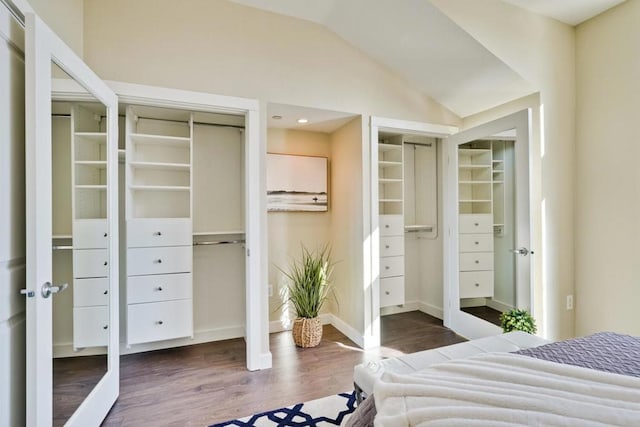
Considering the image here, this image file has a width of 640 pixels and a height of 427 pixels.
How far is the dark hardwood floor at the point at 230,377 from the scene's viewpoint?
2.01 metres

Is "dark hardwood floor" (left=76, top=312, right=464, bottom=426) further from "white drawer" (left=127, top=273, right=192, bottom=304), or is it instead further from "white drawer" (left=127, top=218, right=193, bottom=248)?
"white drawer" (left=127, top=218, right=193, bottom=248)

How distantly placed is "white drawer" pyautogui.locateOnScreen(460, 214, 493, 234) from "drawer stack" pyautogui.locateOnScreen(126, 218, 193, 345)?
8.43 ft

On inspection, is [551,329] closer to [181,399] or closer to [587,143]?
[587,143]

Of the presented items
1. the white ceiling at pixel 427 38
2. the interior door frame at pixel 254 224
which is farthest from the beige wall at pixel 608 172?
the interior door frame at pixel 254 224

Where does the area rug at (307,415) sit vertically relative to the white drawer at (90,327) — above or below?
below

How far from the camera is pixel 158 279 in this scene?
270cm

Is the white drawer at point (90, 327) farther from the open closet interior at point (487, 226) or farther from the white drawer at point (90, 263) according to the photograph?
the open closet interior at point (487, 226)

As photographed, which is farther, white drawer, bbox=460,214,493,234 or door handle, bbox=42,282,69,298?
white drawer, bbox=460,214,493,234

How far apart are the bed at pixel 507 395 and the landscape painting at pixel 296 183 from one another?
249cm

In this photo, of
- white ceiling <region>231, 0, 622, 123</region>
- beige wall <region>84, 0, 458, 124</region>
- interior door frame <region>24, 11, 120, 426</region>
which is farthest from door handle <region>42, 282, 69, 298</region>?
white ceiling <region>231, 0, 622, 123</region>

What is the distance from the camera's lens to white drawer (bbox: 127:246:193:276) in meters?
2.62

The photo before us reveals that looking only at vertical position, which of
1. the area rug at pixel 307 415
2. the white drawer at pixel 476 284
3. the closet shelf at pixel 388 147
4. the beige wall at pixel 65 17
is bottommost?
the area rug at pixel 307 415

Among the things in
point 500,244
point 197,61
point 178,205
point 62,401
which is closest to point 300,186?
point 178,205

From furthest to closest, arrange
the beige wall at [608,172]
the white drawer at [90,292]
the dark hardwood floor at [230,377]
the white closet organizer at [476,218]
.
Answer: the white closet organizer at [476,218], the beige wall at [608,172], the dark hardwood floor at [230,377], the white drawer at [90,292]
